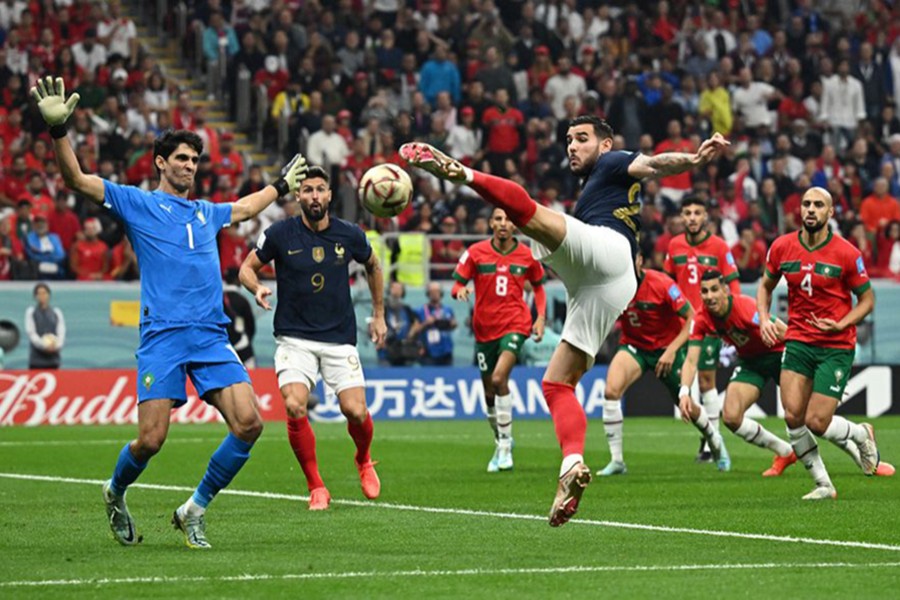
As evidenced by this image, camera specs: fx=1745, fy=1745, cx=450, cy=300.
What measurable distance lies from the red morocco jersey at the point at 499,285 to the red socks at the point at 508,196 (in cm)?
821

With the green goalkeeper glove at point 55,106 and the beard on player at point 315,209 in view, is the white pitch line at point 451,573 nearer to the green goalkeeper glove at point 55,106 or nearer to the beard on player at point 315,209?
the green goalkeeper glove at point 55,106

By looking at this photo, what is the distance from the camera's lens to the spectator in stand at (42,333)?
88.8 ft

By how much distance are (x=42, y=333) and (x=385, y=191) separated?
17.1 metres

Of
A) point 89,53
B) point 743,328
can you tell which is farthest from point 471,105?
point 743,328

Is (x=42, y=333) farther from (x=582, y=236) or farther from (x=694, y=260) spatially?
(x=582, y=236)

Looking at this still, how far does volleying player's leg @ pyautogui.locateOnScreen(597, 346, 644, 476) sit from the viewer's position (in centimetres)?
1731

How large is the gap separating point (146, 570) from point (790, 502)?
595 cm

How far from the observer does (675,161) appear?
430 inches

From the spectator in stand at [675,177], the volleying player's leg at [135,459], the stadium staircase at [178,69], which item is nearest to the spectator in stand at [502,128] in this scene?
the spectator in stand at [675,177]

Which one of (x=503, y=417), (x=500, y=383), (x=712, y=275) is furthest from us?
(x=500, y=383)

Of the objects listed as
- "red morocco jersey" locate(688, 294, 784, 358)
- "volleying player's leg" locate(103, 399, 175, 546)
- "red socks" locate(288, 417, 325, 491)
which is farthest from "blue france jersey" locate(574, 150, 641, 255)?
"red morocco jersey" locate(688, 294, 784, 358)

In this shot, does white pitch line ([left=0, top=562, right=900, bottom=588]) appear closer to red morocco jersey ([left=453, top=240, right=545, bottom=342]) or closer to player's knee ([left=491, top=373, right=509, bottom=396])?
player's knee ([left=491, top=373, right=509, bottom=396])

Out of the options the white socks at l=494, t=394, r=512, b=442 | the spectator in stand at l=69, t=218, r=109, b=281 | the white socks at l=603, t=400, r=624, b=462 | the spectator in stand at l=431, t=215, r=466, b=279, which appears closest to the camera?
the white socks at l=603, t=400, r=624, b=462

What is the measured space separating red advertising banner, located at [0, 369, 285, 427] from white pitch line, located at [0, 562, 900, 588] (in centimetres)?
1730
